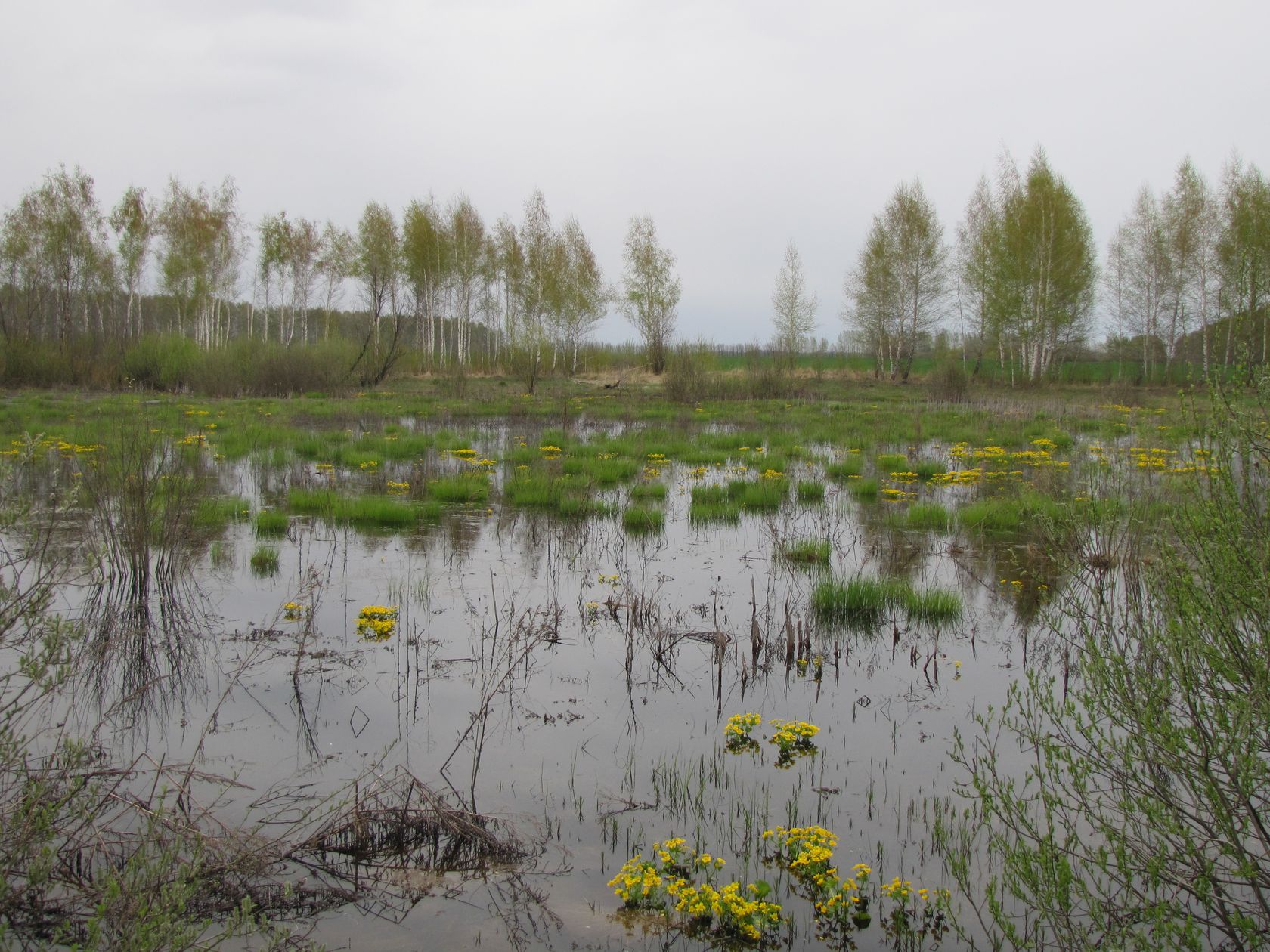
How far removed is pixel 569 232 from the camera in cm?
5253

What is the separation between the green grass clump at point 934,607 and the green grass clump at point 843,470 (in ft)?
19.8

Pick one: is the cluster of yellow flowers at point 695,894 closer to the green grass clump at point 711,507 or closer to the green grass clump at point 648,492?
the green grass clump at point 711,507

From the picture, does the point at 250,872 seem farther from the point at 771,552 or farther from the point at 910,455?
the point at 910,455

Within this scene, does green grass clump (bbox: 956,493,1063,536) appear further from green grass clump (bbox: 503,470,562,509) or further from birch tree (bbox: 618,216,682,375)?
birch tree (bbox: 618,216,682,375)

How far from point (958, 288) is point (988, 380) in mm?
6916

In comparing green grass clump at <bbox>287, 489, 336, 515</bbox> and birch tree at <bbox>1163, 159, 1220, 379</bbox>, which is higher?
birch tree at <bbox>1163, 159, 1220, 379</bbox>

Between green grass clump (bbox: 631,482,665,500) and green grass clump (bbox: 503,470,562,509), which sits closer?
green grass clump (bbox: 503,470,562,509)

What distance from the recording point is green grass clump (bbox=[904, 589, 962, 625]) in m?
6.93

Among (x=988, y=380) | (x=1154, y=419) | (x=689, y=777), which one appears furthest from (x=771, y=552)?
(x=988, y=380)

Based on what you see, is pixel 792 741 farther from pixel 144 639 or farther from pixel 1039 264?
pixel 1039 264

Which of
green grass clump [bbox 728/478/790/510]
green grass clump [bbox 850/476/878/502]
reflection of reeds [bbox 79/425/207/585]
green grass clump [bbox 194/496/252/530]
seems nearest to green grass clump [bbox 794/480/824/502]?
green grass clump [bbox 728/478/790/510]

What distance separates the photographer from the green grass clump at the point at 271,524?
9375 mm

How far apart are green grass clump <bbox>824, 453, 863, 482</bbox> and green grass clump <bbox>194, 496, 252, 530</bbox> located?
8458mm

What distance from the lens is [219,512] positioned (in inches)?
392
